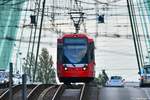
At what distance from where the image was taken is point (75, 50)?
152 feet

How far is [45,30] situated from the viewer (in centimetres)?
6269

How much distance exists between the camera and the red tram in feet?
149

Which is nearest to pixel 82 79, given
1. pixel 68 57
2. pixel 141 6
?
pixel 68 57

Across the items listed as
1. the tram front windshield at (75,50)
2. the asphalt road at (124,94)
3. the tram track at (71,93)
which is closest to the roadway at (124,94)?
the asphalt road at (124,94)

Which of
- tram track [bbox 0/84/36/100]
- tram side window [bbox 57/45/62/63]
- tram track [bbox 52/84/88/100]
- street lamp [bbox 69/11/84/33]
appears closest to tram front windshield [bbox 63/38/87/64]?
tram side window [bbox 57/45/62/63]

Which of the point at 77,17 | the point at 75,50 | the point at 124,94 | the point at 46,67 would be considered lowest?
the point at 124,94

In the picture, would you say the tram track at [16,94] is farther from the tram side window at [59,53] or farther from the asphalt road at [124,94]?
the asphalt road at [124,94]

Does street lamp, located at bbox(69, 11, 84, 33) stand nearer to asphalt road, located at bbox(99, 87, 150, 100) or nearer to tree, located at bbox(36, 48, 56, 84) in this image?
asphalt road, located at bbox(99, 87, 150, 100)

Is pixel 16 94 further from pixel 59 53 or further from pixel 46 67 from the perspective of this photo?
pixel 46 67

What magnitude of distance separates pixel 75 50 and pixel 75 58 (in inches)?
25.2

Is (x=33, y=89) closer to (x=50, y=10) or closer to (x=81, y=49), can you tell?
(x=81, y=49)

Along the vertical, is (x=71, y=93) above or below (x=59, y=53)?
below

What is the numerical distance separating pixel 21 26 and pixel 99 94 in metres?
25.2

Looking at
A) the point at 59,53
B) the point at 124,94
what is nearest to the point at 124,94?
the point at 124,94
